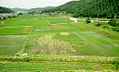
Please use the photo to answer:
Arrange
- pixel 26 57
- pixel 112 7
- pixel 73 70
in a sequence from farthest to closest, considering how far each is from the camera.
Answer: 1. pixel 112 7
2. pixel 26 57
3. pixel 73 70

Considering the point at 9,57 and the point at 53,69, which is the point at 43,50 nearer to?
the point at 9,57

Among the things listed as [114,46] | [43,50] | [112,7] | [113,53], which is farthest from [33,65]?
[112,7]

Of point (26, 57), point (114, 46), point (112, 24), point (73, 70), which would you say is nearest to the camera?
point (73, 70)

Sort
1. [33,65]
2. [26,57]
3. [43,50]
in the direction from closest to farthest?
1. [33,65]
2. [26,57]
3. [43,50]

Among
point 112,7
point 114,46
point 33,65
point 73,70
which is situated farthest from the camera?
point 112,7

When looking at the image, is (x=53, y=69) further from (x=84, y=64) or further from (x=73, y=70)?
(x=84, y=64)

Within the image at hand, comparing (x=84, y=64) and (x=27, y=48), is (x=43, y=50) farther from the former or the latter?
(x=84, y=64)

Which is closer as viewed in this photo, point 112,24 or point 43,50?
point 43,50

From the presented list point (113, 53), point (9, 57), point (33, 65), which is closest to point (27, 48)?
point (9, 57)

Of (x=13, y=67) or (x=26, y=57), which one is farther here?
(x=26, y=57)
